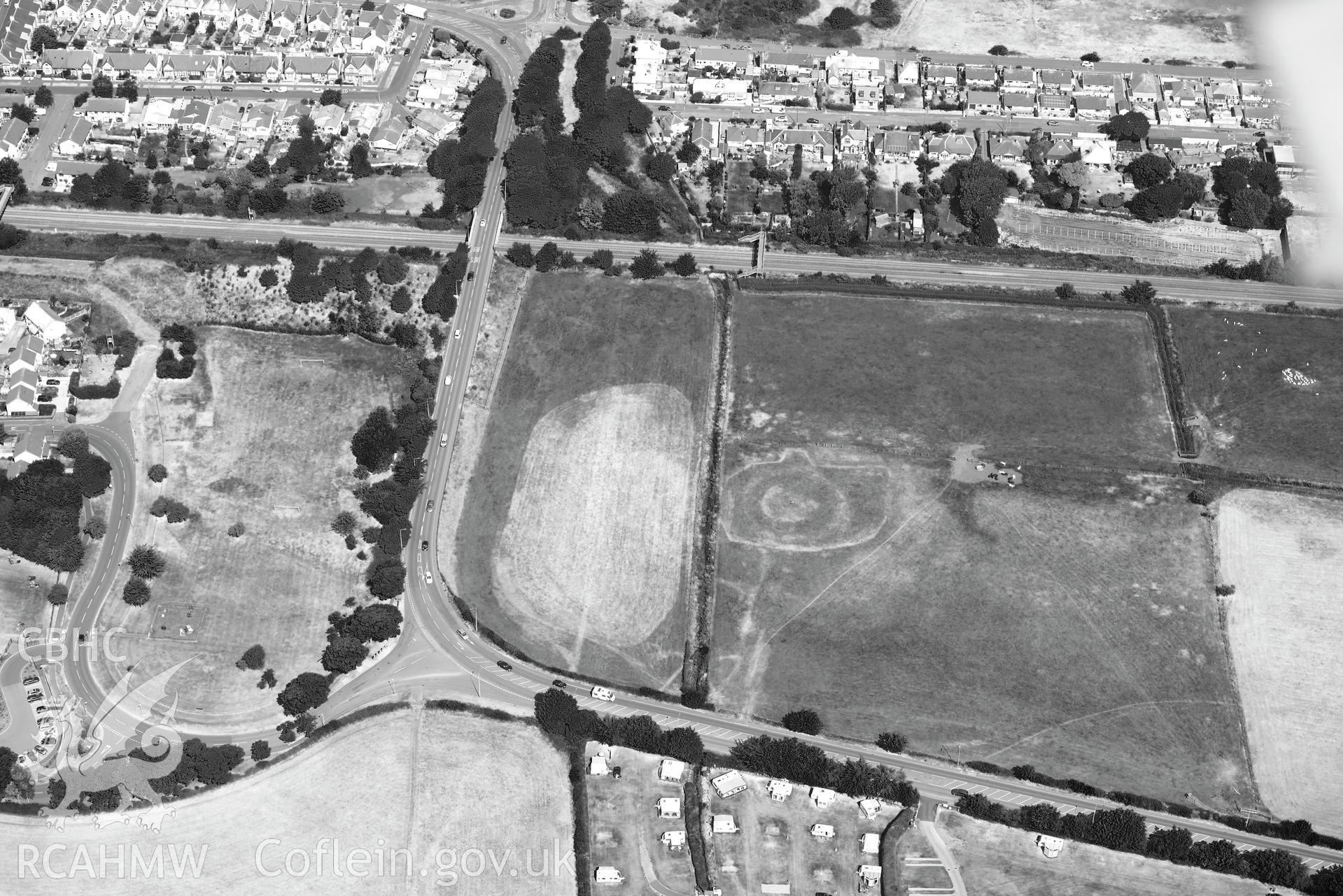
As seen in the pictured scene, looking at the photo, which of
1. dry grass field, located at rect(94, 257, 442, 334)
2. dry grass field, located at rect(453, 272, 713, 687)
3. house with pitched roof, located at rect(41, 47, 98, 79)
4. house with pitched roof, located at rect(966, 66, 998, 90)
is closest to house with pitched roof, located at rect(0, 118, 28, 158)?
house with pitched roof, located at rect(41, 47, 98, 79)

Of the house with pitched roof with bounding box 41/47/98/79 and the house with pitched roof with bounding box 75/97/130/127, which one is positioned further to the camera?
the house with pitched roof with bounding box 41/47/98/79

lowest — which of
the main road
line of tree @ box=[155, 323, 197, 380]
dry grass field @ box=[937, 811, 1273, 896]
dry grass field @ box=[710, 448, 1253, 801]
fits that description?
dry grass field @ box=[937, 811, 1273, 896]

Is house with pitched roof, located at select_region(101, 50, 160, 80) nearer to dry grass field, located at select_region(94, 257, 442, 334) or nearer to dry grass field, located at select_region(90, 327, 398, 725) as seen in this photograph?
dry grass field, located at select_region(94, 257, 442, 334)

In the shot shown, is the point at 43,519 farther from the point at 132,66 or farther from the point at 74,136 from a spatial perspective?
the point at 132,66

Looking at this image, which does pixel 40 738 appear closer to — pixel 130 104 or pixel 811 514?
pixel 811 514

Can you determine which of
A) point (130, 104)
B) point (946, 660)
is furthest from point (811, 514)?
point (130, 104)

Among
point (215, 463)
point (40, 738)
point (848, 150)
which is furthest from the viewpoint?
point (848, 150)
